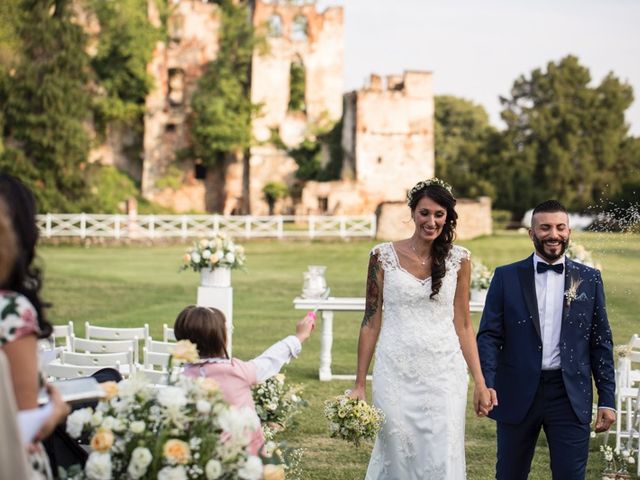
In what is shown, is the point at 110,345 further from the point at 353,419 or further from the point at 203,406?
the point at 203,406

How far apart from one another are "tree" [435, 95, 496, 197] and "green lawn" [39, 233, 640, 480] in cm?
2299

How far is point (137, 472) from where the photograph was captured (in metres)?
4.03

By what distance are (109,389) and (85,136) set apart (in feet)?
158

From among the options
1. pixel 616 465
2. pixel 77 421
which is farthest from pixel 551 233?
pixel 616 465

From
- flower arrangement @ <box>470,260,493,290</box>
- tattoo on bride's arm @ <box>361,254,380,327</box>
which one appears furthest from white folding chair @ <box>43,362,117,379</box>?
flower arrangement @ <box>470,260,493,290</box>

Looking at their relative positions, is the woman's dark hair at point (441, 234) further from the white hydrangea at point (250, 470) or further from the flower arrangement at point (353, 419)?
the white hydrangea at point (250, 470)

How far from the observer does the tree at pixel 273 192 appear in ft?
192

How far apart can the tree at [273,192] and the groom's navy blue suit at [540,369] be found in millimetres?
52685

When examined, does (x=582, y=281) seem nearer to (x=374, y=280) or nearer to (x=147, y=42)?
(x=374, y=280)

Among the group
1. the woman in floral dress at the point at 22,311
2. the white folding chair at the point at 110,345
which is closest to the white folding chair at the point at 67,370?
the white folding chair at the point at 110,345

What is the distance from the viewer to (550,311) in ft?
19.6

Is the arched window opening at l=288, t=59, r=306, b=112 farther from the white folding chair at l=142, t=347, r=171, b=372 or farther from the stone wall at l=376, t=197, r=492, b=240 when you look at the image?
the white folding chair at l=142, t=347, r=171, b=372

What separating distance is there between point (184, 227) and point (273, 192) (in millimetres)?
16473

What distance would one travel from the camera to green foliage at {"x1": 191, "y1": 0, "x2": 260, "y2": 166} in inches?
2290
